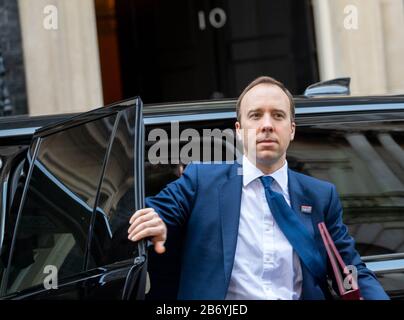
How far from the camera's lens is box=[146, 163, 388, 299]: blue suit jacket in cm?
265

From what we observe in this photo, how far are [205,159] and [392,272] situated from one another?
81 cm

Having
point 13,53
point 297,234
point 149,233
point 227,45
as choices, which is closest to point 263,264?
point 297,234

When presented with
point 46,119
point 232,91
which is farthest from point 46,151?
point 232,91

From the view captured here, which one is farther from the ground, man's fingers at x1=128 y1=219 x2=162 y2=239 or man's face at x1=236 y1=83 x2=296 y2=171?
man's face at x1=236 y1=83 x2=296 y2=171

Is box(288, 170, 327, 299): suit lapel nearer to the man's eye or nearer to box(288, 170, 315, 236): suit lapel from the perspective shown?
box(288, 170, 315, 236): suit lapel

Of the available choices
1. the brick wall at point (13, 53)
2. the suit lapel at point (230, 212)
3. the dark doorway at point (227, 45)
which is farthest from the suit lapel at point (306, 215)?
the dark doorway at point (227, 45)

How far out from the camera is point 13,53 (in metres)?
7.95

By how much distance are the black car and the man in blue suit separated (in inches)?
7.4

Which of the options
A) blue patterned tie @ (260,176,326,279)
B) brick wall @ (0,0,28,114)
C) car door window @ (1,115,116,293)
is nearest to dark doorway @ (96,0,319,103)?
brick wall @ (0,0,28,114)

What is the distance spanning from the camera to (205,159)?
3504mm

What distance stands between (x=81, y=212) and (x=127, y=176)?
1.06ft

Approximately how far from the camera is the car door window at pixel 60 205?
9.58ft

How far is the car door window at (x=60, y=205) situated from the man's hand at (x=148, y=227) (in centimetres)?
39

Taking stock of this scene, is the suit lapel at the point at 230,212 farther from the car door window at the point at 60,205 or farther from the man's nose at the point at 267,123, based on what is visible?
the car door window at the point at 60,205
